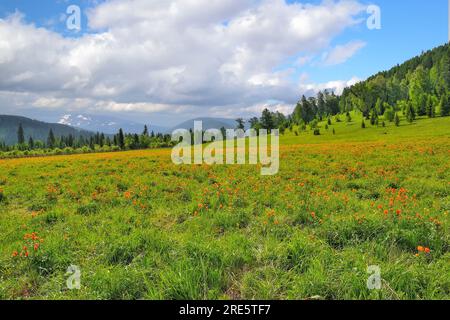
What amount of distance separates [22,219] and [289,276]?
8.60 meters

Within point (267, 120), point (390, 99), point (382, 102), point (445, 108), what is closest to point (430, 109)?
point (445, 108)

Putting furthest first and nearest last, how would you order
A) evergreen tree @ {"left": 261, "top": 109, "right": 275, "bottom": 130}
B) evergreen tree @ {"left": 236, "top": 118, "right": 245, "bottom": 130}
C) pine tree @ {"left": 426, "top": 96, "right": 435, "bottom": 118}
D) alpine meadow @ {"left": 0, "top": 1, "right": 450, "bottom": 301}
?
evergreen tree @ {"left": 236, "top": 118, "right": 245, "bottom": 130}
evergreen tree @ {"left": 261, "top": 109, "right": 275, "bottom": 130}
pine tree @ {"left": 426, "top": 96, "right": 435, "bottom": 118}
alpine meadow @ {"left": 0, "top": 1, "right": 450, "bottom": 301}

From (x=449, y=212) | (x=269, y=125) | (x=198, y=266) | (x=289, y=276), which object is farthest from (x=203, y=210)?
(x=269, y=125)

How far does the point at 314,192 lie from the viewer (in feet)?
35.8

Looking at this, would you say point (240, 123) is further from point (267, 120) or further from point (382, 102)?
point (382, 102)

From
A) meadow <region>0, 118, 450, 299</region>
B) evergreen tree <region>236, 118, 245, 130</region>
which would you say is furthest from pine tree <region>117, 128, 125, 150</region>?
meadow <region>0, 118, 450, 299</region>

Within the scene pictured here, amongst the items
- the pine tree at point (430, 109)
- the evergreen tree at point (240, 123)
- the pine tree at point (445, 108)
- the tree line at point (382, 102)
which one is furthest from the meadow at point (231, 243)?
the evergreen tree at point (240, 123)

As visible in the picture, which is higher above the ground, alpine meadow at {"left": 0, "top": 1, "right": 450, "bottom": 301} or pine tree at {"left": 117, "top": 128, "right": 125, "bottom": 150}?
pine tree at {"left": 117, "top": 128, "right": 125, "bottom": 150}

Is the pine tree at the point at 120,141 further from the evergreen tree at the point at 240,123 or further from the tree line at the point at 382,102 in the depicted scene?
the tree line at the point at 382,102

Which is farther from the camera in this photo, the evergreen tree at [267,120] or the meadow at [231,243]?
the evergreen tree at [267,120]

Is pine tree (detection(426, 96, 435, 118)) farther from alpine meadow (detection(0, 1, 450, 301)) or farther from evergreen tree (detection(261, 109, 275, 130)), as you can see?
alpine meadow (detection(0, 1, 450, 301))

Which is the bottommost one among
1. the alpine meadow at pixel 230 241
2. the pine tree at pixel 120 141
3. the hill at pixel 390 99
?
the alpine meadow at pixel 230 241
